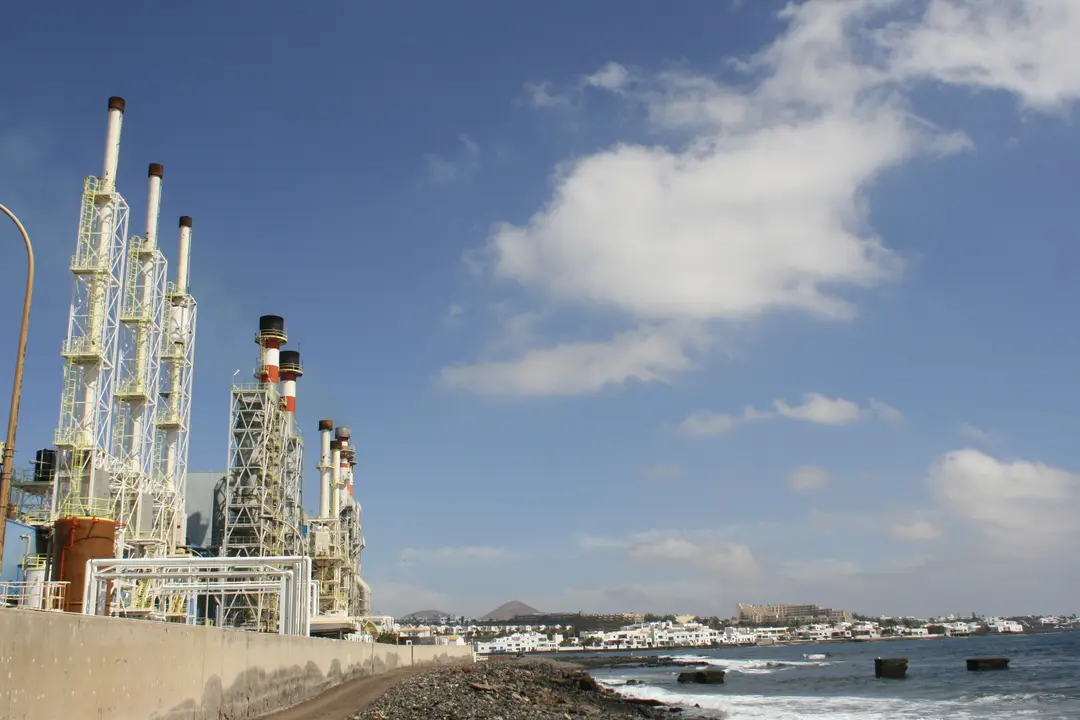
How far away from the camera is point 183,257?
58.4m

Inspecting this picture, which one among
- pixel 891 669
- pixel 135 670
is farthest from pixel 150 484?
pixel 891 669

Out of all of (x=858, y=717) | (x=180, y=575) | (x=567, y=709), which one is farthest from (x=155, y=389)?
(x=858, y=717)

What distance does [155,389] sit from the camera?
51.5m

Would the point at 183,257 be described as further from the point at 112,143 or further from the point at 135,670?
the point at 135,670

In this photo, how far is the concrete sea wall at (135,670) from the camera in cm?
1049

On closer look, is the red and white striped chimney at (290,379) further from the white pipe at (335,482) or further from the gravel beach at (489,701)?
the gravel beach at (489,701)

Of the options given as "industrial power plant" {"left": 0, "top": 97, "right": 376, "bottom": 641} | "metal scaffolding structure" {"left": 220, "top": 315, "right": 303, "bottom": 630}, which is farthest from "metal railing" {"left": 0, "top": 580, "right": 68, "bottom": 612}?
"metal scaffolding structure" {"left": 220, "top": 315, "right": 303, "bottom": 630}

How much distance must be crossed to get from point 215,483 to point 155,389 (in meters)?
24.5

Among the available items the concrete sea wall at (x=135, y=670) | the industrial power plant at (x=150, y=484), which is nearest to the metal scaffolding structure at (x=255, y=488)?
the industrial power plant at (x=150, y=484)

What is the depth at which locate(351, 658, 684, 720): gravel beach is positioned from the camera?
2453 cm

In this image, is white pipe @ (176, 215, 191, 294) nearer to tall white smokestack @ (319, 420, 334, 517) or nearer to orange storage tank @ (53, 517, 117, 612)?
orange storage tank @ (53, 517, 117, 612)

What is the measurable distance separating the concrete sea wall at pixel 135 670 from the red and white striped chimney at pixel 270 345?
46.1 meters

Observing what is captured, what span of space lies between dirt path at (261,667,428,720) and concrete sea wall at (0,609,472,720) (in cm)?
43

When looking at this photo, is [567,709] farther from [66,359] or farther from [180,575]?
[66,359]
